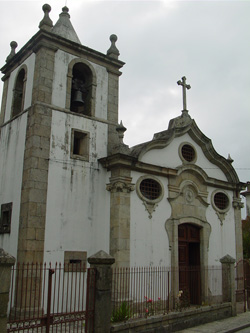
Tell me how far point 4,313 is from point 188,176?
8953mm

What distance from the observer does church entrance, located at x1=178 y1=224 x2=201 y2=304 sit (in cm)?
1298

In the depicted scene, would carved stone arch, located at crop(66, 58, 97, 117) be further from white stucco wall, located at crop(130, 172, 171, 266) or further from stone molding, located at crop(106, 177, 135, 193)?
white stucco wall, located at crop(130, 172, 171, 266)

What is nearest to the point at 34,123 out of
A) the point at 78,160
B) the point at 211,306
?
the point at 78,160

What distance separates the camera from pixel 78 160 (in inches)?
470

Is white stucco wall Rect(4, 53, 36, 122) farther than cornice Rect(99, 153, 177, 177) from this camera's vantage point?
Yes

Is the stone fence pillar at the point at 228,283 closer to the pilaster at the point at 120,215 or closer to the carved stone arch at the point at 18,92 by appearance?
the pilaster at the point at 120,215

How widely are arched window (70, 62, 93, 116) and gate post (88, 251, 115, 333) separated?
625 centimetres

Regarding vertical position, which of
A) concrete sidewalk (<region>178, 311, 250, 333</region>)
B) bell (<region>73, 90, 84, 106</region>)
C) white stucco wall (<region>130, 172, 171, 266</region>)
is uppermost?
bell (<region>73, 90, 84, 106</region>)

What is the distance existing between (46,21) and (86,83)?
8.07 feet

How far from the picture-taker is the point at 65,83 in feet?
40.9

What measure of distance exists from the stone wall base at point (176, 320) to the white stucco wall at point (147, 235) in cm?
222

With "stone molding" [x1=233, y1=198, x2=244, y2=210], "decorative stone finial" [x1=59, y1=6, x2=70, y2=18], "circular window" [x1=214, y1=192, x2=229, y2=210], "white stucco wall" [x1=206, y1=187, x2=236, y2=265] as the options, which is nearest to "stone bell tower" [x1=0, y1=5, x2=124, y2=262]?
"decorative stone finial" [x1=59, y1=6, x2=70, y2=18]

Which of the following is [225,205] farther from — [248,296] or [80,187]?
[80,187]

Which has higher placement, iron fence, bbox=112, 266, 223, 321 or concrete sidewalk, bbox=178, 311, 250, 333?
iron fence, bbox=112, 266, 223, 321
